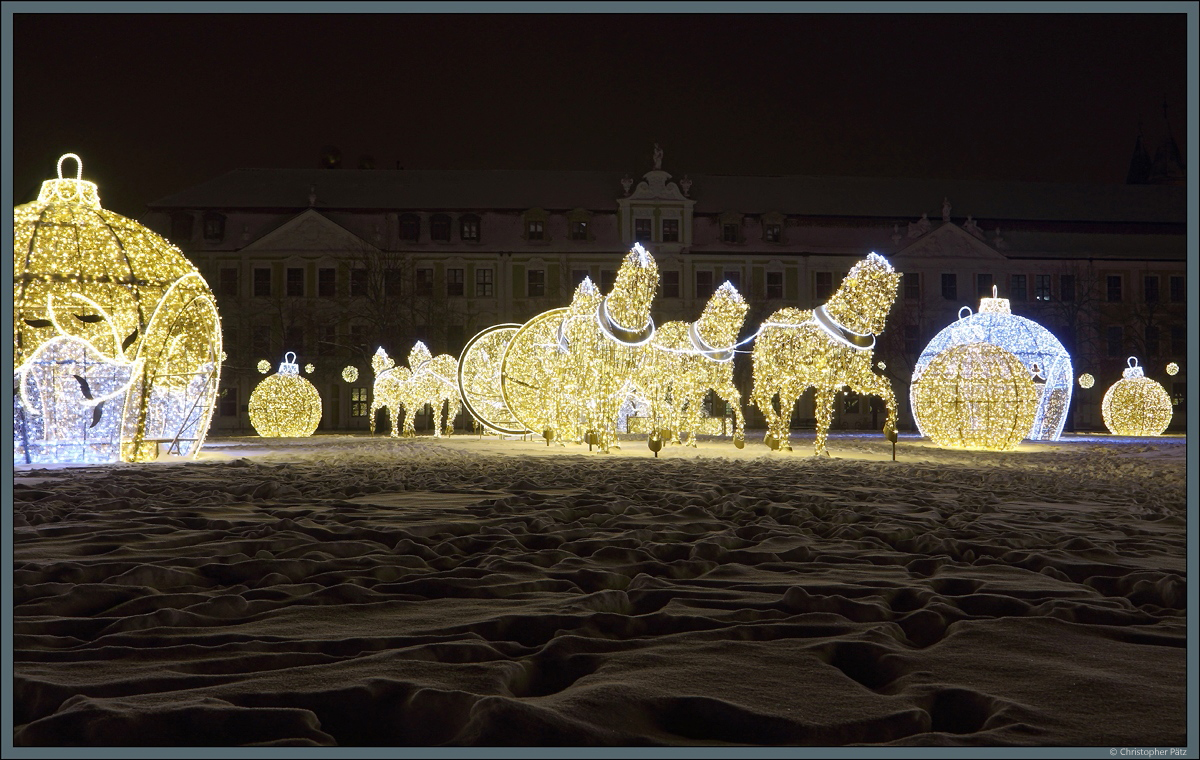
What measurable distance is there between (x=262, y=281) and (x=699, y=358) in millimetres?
32264

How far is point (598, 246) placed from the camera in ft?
155

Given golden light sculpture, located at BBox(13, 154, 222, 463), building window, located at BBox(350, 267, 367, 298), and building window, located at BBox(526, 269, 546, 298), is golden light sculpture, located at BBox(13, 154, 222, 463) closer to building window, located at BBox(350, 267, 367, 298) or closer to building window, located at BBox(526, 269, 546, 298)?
building window, located at BBox(350, 267, 367, 298)

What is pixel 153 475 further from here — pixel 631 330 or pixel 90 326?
pixel 631 330

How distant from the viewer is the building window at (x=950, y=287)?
4856cm

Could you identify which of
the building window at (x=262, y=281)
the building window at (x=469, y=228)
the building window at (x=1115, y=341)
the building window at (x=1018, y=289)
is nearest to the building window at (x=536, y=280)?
the building window at (x=469, y=228)

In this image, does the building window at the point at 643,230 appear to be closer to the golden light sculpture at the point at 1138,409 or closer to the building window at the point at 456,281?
the building window at the point at 456,281

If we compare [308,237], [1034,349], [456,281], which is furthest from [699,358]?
[308,237]

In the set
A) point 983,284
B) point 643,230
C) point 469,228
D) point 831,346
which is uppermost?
point 469,228

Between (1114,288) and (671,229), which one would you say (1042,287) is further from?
(671,229)

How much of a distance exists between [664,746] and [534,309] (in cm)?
4504

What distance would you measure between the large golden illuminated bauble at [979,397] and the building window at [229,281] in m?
36.0

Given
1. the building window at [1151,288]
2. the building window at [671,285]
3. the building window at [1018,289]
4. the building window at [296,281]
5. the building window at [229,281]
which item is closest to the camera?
the building window at [229,281]

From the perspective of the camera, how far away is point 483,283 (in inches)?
1873

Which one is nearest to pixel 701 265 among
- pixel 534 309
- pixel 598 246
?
pixel 598 246
